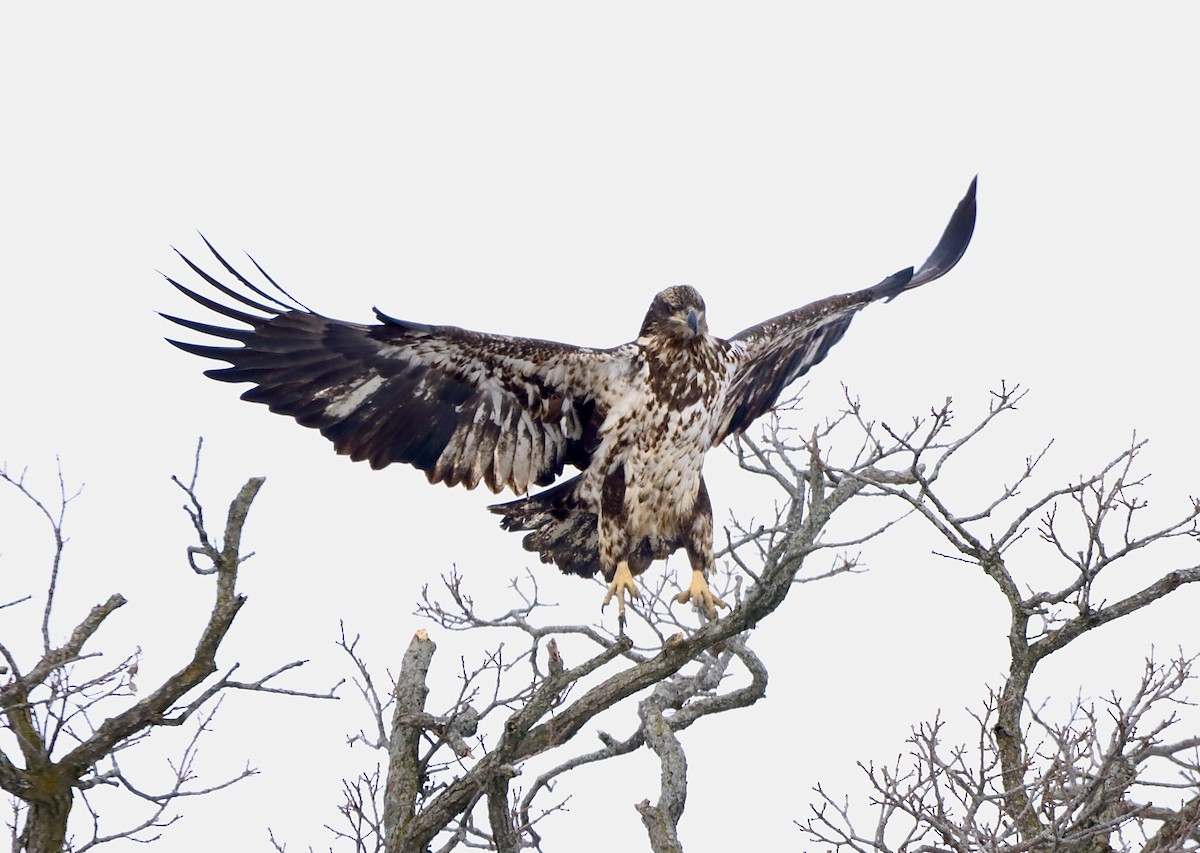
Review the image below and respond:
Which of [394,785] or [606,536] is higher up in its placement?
[606,536]

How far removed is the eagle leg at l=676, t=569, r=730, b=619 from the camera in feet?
24.5

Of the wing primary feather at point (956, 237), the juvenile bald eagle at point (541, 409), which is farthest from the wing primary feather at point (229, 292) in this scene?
the wing primary feather at point (956, 237)

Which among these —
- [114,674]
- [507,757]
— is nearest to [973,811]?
[507,757]

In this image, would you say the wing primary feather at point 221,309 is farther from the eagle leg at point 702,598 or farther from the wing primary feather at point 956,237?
the wing primary feather at point 956,237

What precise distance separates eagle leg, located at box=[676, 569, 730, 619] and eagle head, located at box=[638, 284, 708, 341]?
1319 mm

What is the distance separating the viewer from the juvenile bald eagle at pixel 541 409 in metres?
7.34

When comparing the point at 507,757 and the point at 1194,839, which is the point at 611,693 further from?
the point at 1194,839

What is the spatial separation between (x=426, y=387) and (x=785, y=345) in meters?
2.17

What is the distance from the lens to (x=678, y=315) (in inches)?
302

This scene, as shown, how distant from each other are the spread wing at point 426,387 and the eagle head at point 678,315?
230 millimetres

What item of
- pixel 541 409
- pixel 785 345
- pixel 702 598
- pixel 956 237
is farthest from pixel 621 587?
pixel 956 237

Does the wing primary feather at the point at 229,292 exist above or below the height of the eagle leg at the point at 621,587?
above

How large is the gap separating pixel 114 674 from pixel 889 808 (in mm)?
3092

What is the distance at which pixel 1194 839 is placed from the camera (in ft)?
17.7
